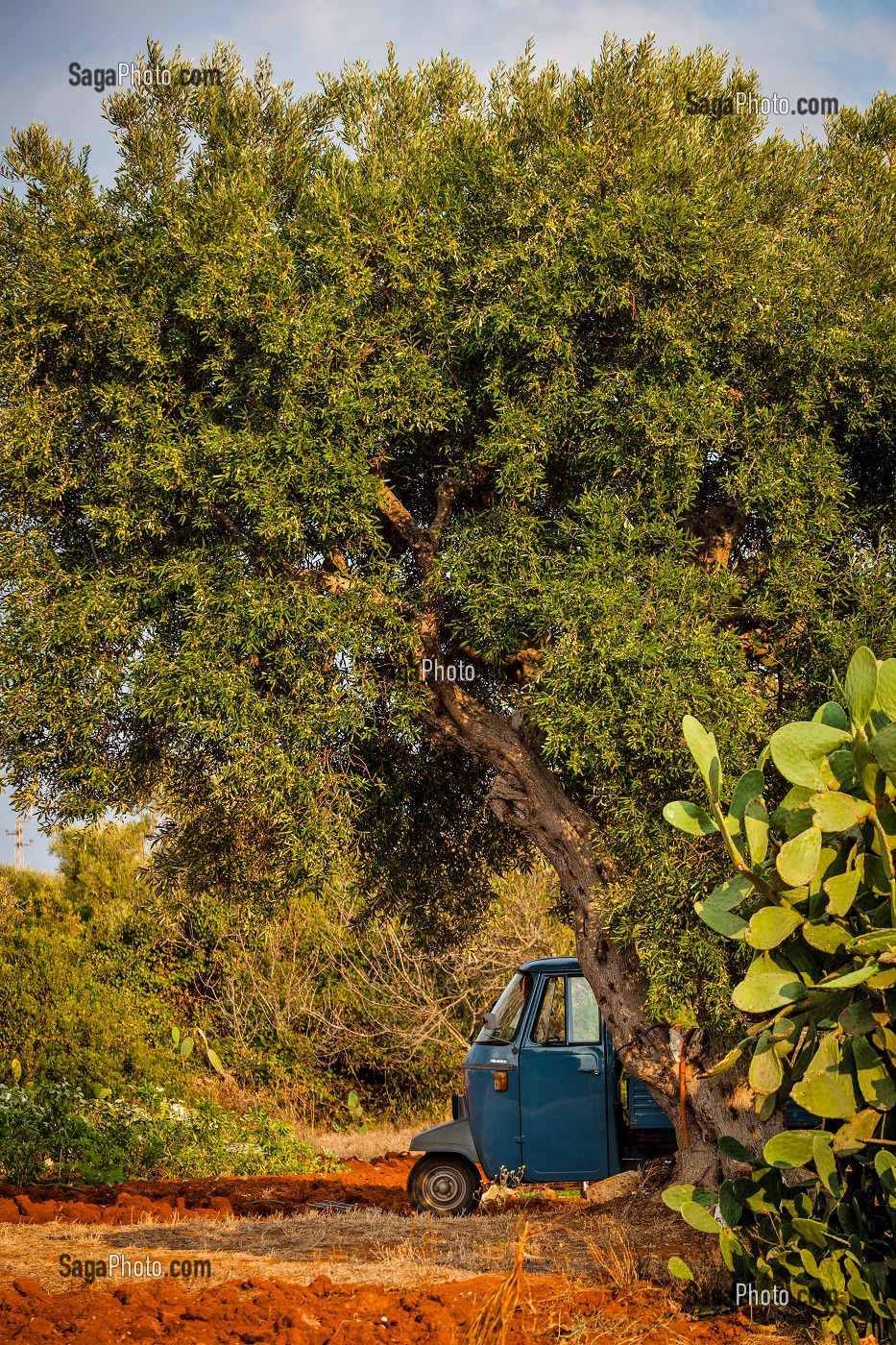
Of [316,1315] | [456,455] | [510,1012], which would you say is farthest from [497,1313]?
[456,455]

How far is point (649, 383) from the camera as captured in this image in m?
7.28

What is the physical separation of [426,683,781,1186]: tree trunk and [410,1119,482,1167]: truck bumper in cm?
186

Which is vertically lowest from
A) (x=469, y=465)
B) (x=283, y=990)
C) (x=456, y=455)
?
(x=283, y=990)

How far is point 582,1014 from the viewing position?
9.04 meters

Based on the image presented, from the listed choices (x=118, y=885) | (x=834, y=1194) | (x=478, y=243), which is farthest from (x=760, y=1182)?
(x=118, y=885)

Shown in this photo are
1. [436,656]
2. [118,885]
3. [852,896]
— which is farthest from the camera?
[118,885]

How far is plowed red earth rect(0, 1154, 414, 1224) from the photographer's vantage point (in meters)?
8.90

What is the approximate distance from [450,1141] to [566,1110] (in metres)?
1.01

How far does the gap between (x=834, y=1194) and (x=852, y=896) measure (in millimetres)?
1296

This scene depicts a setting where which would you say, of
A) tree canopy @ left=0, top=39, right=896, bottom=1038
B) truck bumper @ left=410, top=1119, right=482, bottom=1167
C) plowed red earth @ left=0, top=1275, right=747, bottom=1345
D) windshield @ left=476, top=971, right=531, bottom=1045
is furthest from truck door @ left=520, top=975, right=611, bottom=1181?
plowed red earth @ left=0, top=1275, right=747, bottom=1345

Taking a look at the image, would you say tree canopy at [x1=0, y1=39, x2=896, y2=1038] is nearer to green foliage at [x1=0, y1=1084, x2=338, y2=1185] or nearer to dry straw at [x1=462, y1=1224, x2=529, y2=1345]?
dry straw at [x1=462, y1=1224, x2=529, y2=1345]

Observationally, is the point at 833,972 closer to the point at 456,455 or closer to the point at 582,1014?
the point at 582,1014

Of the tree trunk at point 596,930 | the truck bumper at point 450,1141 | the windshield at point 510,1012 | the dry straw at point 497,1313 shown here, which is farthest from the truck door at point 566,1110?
the dry straw at point 497,1313

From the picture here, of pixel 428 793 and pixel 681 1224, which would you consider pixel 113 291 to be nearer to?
pixel 428 793
